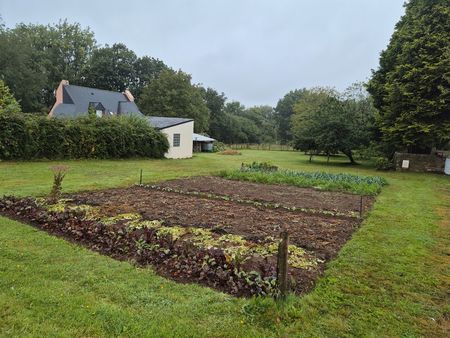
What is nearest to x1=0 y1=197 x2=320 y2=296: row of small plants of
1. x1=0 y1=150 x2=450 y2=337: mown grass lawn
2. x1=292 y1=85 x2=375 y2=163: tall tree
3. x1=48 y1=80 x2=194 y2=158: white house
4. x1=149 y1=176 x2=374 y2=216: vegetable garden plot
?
x1=0 y1=150 x2=450 y2=337: mown grass lawn

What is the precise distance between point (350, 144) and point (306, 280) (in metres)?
19.4

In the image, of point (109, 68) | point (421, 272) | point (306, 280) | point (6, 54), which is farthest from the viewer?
point (109, 68)

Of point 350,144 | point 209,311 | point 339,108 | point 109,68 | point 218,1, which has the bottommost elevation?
point 209,311

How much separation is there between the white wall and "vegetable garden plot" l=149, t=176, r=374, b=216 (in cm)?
1226

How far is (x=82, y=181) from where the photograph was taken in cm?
1057

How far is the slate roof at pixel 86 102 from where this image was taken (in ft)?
101

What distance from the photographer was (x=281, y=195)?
9273 mm

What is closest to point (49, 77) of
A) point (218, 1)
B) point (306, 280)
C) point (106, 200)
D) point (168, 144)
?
point (168, 144)

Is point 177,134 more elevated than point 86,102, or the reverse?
point 86,102

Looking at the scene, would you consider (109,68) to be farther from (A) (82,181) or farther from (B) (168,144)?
(A) (82,181)

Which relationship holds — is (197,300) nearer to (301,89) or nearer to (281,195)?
(281,195)

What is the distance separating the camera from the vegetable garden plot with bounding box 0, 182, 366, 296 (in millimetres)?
3732

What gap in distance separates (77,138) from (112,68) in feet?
111

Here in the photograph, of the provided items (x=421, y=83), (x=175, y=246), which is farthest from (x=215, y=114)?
(x=175, y=246)
